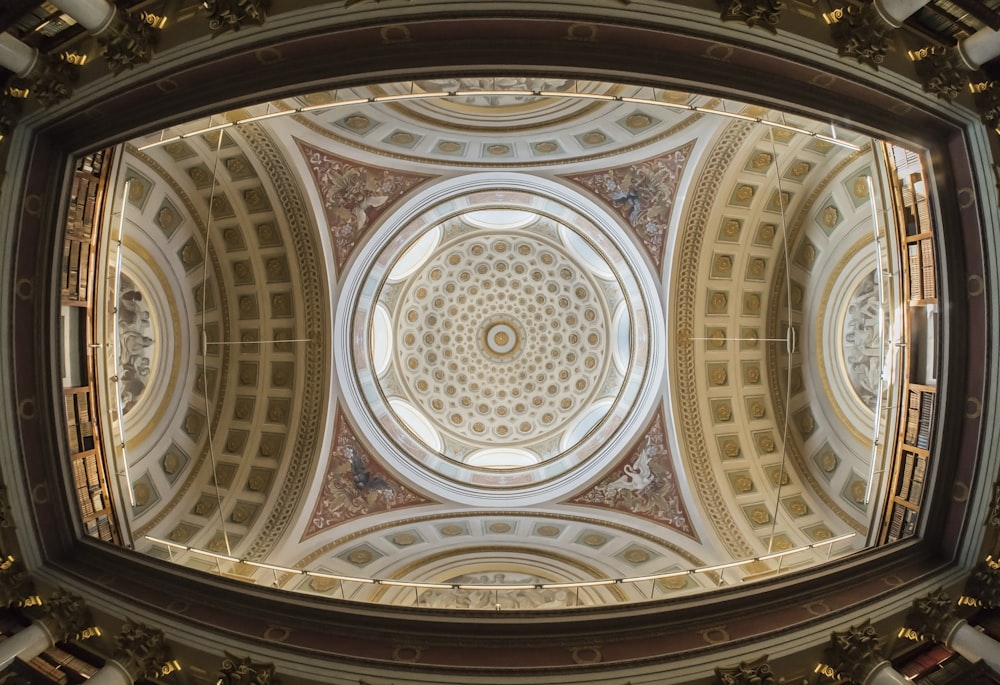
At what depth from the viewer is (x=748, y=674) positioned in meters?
10.0

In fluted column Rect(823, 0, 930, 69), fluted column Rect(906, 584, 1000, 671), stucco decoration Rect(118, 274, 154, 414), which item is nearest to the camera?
fluted column Rect(823, 0, 930, 69)

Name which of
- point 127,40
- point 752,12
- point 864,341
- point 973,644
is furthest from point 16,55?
point 864,341

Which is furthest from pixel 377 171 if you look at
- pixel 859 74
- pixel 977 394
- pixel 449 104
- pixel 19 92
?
pixel 977 394

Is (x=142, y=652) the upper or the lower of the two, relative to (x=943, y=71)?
lower

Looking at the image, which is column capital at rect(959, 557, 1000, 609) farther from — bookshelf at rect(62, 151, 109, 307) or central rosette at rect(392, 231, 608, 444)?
bookshelf at rect(62, 151, 109, 307)

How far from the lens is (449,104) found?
57.6 ft

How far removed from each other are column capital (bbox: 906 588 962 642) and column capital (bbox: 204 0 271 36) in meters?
14.1

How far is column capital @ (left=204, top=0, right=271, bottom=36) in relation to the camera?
363 inches

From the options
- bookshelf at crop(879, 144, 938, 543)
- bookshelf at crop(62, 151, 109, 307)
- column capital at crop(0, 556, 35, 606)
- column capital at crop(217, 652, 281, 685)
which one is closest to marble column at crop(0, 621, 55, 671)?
column capital at crop(0, 556, 35, 606)

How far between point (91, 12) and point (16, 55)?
55.6 inches

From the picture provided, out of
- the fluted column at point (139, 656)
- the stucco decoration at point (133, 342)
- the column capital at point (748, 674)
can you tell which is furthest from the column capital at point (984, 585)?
the stucco decoration at point (133, 342)

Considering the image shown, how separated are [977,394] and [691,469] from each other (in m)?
8.99

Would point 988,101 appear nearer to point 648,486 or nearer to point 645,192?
point 645,192

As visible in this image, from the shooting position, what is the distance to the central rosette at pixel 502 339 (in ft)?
84.0
